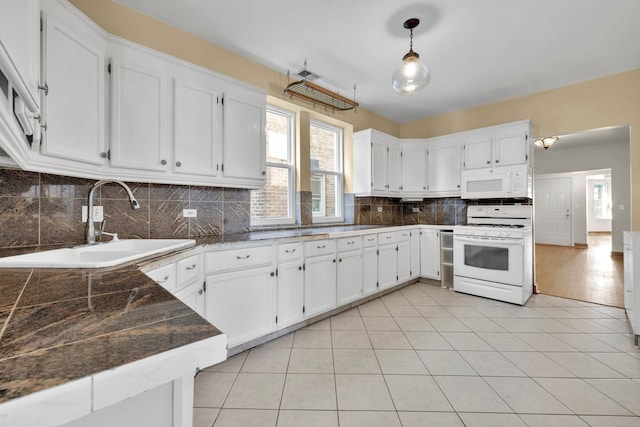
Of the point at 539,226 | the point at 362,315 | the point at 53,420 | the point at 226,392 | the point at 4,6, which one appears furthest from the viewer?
the point at 539,226

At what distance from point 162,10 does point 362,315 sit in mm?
3301

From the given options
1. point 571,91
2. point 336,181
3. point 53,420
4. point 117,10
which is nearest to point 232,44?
point 117,10

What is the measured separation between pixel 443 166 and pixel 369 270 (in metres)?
2.18

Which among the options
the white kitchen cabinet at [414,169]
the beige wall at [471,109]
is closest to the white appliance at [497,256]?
the white kitchen cabinet at [414,169]

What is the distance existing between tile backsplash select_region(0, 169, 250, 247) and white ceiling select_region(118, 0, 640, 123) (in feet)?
4.74

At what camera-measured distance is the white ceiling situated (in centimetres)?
221

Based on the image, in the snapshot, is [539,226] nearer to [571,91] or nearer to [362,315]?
[571,91]

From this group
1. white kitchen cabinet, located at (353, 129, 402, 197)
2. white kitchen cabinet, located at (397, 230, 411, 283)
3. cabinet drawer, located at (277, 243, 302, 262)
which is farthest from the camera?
white kitchen cabinet, located at (353, 129, 402, 197)

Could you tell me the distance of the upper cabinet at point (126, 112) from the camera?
4.89ft

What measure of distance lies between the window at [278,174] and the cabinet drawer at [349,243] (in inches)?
32.9

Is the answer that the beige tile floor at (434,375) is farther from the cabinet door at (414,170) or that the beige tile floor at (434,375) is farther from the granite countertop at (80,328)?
the cabinet door at (414,170)

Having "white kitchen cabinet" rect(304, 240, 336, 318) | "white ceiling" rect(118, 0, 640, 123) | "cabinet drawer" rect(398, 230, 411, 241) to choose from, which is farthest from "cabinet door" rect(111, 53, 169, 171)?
"cabinet drawer" rect(398, 230, 411, 241)

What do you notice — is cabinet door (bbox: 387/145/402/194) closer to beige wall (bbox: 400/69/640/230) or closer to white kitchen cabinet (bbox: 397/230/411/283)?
white kitchen cabinet (bbox: 397/230/411/283)

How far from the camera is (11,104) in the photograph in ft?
2.80
